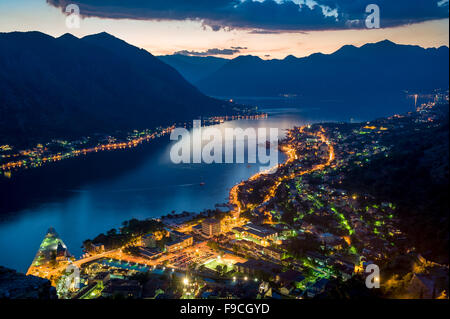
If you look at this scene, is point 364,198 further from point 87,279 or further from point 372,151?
point 87,279

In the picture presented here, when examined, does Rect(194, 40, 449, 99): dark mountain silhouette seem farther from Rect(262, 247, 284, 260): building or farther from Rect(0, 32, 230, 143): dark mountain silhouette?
Rect(262, 247, 284, 260): building

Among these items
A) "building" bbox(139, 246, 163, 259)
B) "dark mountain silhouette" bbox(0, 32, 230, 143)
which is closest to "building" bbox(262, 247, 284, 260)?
"building" bbox(139, 246, 163, 259)

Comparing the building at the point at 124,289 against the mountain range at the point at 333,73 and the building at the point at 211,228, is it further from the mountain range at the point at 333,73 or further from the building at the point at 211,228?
the mountain range at the point at 333,73

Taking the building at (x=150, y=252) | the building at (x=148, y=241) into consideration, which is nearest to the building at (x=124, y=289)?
the building at (x=150, y=252)

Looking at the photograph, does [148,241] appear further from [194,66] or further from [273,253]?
[194,66]
